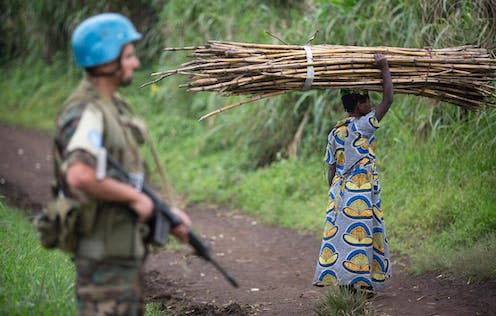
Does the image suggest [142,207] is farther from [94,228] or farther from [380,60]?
[380,60]

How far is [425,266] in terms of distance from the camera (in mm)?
5750

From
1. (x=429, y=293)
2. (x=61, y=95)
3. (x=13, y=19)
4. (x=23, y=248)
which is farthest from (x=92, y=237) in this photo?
(x=13, y=19)

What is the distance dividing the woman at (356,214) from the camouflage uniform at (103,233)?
2.17 metres

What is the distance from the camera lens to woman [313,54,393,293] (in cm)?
491

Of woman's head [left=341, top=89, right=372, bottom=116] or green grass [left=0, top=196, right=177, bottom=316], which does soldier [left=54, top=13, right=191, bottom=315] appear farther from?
woman's head [left=341, top=89, right=372, bottom=116]

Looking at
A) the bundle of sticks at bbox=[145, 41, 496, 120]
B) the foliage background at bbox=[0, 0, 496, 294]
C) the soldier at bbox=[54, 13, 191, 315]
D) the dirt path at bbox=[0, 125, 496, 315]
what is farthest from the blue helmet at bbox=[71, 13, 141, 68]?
the foliage background at bbox=[0, 0, 496, 294]

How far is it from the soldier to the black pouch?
3 centimetres

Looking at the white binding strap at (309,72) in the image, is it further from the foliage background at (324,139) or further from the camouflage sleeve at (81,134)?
A: the camouflage sleeve at (81,134)

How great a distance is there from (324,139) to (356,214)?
3821 mm

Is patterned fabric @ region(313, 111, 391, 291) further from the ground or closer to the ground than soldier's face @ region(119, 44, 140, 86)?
closer to the ground

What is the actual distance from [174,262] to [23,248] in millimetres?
1866

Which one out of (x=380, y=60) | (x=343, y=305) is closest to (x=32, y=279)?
(x=343, y=305)

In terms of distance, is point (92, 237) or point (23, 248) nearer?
point (92, 237)

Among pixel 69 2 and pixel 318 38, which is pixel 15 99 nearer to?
pixel 69 2
